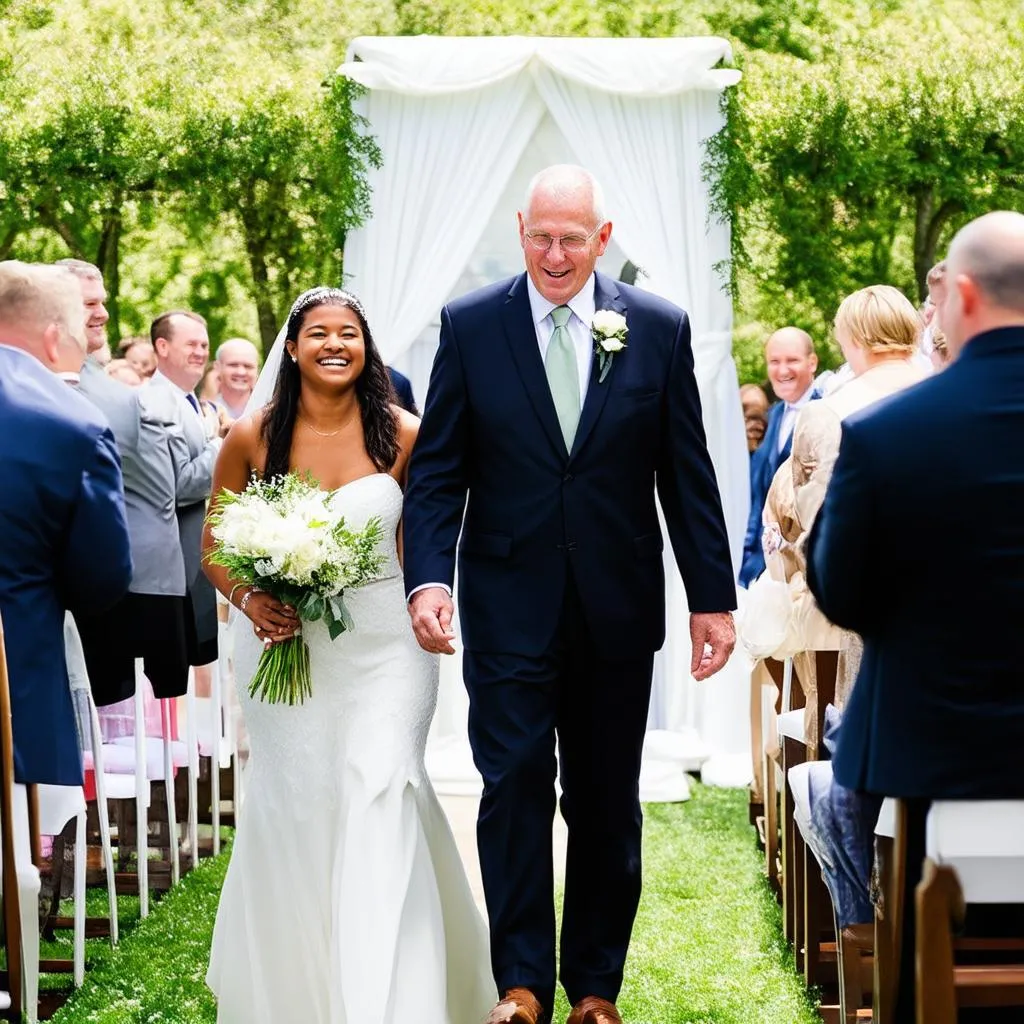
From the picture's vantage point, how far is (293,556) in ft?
15.6

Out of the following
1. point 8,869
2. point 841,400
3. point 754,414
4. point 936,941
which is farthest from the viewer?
point 754,414

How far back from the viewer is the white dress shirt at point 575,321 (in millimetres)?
4910

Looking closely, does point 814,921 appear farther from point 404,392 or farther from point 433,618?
point 404,392

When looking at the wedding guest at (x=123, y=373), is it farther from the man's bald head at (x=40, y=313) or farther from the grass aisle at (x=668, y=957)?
the man's bald head at (x=40, y=313)

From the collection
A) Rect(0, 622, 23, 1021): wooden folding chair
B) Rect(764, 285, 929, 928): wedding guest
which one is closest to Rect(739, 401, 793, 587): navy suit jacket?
Rect(764, 285, 929, 928): wedding guest

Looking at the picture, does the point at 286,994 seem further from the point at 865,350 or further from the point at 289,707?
the point at 865,350

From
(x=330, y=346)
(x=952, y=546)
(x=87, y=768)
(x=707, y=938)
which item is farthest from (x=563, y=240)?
(x=87, y=768)

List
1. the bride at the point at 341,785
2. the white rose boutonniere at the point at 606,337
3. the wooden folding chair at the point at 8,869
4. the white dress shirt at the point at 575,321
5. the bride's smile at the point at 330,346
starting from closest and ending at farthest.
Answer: the wooden folding chair at the point at 8,869 < the bride at the point at 341,785 < the white rose boutonniere at the point at 606,337 < the white dress shirt at the point at 575,321 < the bride's smile at the point at 330,346

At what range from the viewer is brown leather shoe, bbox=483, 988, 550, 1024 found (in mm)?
4500

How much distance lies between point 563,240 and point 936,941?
2.42 meters

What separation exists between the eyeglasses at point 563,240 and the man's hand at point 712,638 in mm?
1094

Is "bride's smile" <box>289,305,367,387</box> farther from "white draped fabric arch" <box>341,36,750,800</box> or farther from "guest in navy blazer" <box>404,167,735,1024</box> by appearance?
"white draped fabric arch" <box>341,36,750,800</box>

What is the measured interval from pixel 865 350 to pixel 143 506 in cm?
299

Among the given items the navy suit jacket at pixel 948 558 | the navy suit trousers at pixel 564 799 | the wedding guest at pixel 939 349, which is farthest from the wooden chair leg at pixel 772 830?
the navy suit jacket at pixel 948 558
